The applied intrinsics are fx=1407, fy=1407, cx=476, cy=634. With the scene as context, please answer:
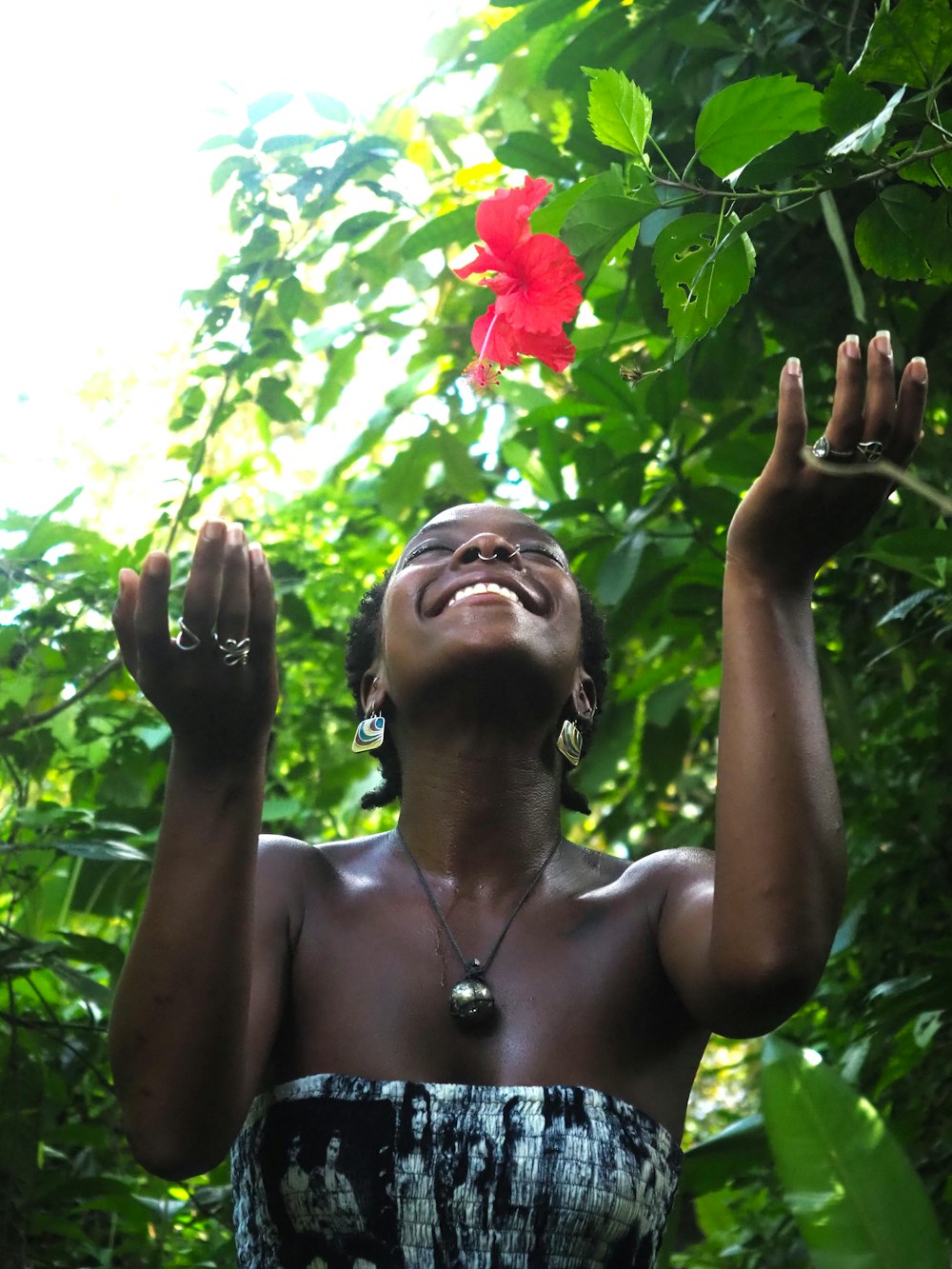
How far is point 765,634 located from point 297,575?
1.74 metres

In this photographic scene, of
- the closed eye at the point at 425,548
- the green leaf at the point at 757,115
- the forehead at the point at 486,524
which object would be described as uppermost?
the green leaf at the point at 757,115

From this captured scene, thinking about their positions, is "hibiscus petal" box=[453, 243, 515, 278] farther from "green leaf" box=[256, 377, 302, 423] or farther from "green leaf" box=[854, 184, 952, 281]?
"green leaf" box=[256, 377, 302, 423]

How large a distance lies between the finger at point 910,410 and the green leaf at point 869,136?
0.19 meters

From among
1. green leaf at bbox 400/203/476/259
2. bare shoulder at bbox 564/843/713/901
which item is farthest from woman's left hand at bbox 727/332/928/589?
green leaf at bbox 400/203/476/259

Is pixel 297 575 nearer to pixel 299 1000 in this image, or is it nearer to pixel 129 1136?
pixel 299 1000

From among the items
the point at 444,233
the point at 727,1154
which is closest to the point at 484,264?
the point at 444,233

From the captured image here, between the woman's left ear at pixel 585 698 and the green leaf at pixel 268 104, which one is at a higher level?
the green leaf at pixel 268 104

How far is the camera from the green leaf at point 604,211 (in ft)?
4.49

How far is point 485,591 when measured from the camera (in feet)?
5.25

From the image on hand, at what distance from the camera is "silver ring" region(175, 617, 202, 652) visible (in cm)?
116

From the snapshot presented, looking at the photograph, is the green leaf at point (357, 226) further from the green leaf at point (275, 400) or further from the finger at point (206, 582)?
the finger at point (206, 582)

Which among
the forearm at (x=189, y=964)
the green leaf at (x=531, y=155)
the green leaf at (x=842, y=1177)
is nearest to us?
the green leaf at (x=842, y=1177)

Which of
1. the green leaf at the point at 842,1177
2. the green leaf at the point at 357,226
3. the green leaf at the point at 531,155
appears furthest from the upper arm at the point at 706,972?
the green leaf at the point at 357,226

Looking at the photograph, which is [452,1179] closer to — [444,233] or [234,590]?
[234,590]
